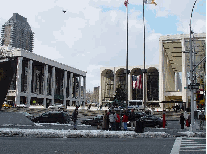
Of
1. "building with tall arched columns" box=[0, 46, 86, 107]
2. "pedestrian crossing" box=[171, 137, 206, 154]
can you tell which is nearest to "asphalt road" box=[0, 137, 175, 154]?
"pedestrian crossing" box=[171, 137, 206, 154]

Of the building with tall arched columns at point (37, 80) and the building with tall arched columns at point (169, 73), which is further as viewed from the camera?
→ the building with tall arched columns at point (37, 80)

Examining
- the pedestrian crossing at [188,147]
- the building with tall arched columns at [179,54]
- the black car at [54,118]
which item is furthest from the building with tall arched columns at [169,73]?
the pedestrian crossing at [188,147]

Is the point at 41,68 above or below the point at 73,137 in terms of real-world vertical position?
above

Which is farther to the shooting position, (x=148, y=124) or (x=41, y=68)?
(x=41, y=68)

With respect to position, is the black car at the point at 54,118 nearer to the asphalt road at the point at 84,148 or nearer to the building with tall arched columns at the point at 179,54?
the asphalt road at the point at 84,148

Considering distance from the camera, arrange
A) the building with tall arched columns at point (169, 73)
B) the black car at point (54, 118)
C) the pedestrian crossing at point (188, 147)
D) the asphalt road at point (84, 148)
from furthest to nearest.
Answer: the building with tall arched columns at point (169, 73) → the black car at point (54, 118) → the pedestrian crossing at point (188, 147) → the asphalt road at point (84, 148)

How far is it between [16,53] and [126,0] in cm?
5863

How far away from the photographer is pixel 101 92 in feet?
428

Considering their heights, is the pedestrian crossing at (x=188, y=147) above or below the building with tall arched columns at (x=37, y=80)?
below

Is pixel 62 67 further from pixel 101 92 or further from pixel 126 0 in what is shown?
pixel 126 0

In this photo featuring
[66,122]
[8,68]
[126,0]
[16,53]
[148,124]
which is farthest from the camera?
[16,53]

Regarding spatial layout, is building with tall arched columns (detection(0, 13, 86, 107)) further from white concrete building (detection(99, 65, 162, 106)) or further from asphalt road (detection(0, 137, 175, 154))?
asphalt road (detection(0, 137, 175, 154))

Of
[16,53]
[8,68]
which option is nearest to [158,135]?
[8,68]

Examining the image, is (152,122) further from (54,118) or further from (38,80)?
(38,80)
